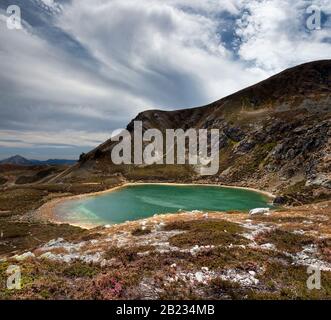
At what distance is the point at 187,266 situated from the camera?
1925cm

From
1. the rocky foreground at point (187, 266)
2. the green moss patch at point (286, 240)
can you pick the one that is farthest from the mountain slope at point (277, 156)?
the rocky foreground at point (187, 266)

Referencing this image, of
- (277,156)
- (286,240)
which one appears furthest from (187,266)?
(277,156)

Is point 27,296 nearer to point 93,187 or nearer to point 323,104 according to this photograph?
point 93,187

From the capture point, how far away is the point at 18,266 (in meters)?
19.5

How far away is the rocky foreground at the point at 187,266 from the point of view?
16.0 m

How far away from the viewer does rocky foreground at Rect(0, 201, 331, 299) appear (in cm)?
1597

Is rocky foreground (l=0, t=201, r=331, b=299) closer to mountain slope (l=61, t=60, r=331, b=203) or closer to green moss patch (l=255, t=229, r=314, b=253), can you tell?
green moss patch (l=255, t=229, r=314, b=253)

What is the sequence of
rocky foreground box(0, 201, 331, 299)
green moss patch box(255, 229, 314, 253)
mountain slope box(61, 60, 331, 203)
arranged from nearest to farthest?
rocky foreground box(0, 201, 331, 299)
green moss patch box(255, 229, 314, 253)
mountain slope box(61, 60, 331, 203)

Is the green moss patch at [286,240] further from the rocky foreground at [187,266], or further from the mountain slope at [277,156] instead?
the mountain slope at [277,156]

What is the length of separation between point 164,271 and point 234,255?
18.7ft

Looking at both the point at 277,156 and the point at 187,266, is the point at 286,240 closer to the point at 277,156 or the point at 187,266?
the point at 187,266

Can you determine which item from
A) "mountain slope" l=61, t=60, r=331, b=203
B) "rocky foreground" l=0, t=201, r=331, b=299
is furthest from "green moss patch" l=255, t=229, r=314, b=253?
"mountain slope" l=61, t=60, r=331, b=203

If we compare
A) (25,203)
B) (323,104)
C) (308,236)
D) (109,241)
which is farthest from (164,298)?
(323,104)
